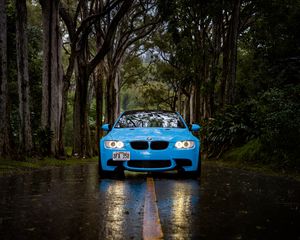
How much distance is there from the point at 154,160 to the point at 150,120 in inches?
67.9

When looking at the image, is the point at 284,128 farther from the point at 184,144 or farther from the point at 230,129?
the point at 230,129

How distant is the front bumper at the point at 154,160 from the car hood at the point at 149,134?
0.20m

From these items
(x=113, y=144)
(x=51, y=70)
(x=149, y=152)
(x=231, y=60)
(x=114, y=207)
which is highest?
(x=231, y=60)

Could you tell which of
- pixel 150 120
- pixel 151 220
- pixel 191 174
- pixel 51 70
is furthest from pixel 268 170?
pixel 51 70

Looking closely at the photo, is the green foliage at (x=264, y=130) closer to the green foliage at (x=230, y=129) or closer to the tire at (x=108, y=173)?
the green foliage at (x=230, y=129)

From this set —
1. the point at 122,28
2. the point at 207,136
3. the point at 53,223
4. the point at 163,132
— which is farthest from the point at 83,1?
the point at 53,223

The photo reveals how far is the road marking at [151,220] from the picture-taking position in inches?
151

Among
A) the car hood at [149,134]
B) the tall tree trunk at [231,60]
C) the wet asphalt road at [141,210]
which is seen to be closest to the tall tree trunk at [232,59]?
the tall tree trunk at [231,60]

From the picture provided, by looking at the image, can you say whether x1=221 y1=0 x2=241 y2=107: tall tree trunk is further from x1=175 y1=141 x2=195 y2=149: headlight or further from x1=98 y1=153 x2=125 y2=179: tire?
x1=98 y1=153 x2=125 y2=179: tire

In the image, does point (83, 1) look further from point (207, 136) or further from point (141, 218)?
point (141, 218)

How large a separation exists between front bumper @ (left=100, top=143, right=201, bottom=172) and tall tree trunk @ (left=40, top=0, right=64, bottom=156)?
24.9 ft

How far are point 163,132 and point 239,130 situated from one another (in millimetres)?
7591

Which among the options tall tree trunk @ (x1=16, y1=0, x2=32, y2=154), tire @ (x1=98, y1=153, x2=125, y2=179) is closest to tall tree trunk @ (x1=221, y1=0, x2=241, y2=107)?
tall tree trunk @ (x1=16, y1=0, x2=32, y2=154)

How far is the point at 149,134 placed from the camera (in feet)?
29.6
